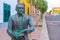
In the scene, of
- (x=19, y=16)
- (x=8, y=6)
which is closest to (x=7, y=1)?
(x=8, y=6)

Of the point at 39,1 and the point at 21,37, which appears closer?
the point at 21,37

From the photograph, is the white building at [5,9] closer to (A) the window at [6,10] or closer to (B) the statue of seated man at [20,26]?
(A) the window at [6,10]

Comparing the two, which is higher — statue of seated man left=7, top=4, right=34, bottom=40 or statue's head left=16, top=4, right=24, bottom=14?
statue's head left=16, top=4, right=24, bottom=14


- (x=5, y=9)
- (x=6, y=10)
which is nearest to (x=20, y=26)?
(x=5, y=9)

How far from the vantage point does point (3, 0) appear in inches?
739

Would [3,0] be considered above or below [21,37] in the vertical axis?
above

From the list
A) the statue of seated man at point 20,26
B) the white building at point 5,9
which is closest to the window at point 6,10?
the white building at point 5,9

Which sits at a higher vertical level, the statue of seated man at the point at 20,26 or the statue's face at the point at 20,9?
the statue's face at the point at 20,9

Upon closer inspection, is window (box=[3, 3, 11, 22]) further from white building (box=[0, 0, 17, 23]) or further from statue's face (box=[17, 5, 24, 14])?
statue's face (box=[17, 5, 24, 14])

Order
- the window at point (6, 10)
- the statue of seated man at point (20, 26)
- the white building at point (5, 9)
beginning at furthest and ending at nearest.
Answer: the window at point (6, 10)
the white building at point (5, 9)
the statue of seated man at point (20, 26)

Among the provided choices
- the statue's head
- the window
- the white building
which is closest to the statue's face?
the statue's head

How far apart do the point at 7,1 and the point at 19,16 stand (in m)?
17.2

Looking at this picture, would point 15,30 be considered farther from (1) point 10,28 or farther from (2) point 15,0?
(2) point 15,0

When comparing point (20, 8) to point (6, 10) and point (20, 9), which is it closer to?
point (20, 9)
